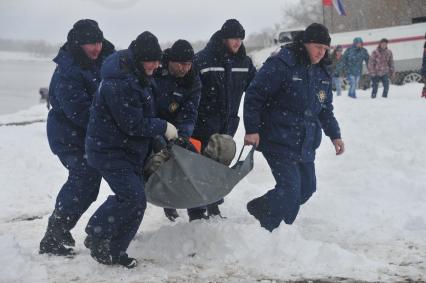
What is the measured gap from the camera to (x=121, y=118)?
3.86 meters

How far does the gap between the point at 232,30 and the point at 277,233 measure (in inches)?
76.1

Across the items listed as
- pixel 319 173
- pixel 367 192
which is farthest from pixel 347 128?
pixel 367 192

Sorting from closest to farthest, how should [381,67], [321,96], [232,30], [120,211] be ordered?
1. [120,211]
2. [321,96]
3. [232,30]
4. [381,67]

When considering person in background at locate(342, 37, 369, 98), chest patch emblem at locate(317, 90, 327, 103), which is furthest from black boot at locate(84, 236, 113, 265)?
person in background at locate(342, 37, 369, 98)

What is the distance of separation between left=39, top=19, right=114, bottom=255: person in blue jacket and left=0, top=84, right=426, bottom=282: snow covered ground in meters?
0.26

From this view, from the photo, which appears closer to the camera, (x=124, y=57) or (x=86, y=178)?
(x=124, y=57)

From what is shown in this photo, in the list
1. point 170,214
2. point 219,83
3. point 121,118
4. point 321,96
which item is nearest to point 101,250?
point 121,118

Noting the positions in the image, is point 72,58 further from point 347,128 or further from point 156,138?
point 347,128

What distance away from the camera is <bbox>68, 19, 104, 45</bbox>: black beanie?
14.5 ft

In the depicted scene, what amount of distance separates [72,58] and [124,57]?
2.64 feet

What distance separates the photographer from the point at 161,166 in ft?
13.4

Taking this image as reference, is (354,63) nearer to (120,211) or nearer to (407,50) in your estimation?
(407,50)

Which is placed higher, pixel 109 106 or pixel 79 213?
pixel 109 106

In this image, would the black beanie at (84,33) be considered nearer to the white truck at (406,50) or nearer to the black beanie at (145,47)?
the black beanie at (145,47)
